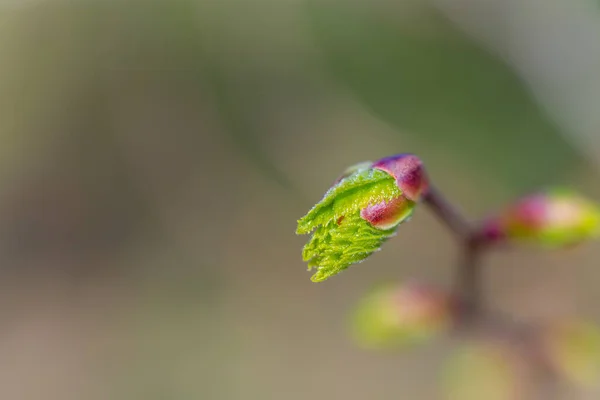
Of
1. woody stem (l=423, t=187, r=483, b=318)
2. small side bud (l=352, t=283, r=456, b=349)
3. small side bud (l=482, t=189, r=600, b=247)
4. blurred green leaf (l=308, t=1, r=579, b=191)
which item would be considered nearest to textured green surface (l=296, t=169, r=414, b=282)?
woody stem (l=423, t=187, r=483, b=318)

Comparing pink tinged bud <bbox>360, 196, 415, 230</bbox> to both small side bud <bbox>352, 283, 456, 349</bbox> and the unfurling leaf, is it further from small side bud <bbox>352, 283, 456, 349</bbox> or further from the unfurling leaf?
small side bud <bbox>352, 283, 456, 349</bbox>

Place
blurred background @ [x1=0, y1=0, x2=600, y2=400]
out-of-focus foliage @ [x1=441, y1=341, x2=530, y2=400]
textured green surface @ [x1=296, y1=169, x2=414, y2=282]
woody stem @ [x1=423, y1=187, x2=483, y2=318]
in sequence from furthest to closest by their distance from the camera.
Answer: blurred background @ [x1=0, y1=0, x2=600, y2=400], out-of-focus foliage @ [x1=441, y1=341, x2=530, y2=400], woody stem @ [x1=423, y1=187, x2=483, y2=318], textured green surface @ [x1=296, y1=169, x2=414, y2=282]

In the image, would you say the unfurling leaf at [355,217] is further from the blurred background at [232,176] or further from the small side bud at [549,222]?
the blurred background at [232,176]

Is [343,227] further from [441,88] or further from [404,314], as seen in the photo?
[441,88]

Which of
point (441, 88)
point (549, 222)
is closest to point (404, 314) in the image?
point (549, 222)

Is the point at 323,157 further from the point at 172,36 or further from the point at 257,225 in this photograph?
the point at 172,36

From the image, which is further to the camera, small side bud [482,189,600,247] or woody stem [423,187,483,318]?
small side bud [482,189,600,247]

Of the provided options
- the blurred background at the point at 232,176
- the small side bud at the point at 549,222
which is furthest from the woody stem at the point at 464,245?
the blurred background at the point at 232,176
